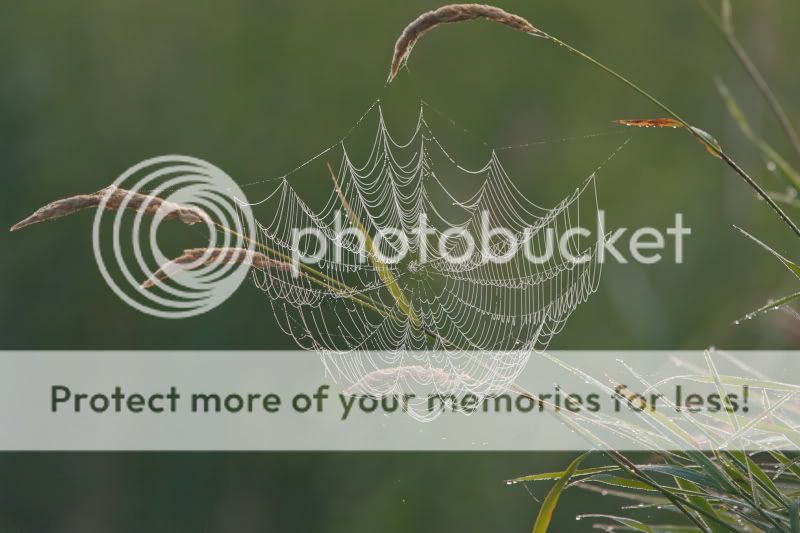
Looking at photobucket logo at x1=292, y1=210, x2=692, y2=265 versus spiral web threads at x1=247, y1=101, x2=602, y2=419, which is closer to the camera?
photobucket logo at x1=292, y1=210, x2=692, y2=265

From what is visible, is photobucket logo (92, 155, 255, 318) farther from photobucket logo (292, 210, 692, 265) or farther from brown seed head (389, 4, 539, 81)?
brown seed head (389, 4, 539, 81)

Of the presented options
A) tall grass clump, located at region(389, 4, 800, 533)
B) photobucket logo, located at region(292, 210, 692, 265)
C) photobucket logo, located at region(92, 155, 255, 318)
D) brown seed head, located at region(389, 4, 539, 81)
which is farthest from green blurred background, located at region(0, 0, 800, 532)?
brown seed head, located at region(389, 4, 539, 81)

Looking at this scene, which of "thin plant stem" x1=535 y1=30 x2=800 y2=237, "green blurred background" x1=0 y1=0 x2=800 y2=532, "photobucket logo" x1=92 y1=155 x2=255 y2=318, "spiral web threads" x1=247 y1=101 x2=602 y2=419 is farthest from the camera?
"green blurred background" x1=0 y1=0 x2=800 y2=532

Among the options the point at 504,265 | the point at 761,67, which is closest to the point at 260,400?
the point at 504,265

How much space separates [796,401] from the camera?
112 cm

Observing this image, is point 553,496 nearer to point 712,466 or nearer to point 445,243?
point 712,466

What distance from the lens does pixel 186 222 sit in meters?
1.01

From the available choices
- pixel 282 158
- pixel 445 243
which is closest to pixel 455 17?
pixel 445 243

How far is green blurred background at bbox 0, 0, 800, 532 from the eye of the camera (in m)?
3.86

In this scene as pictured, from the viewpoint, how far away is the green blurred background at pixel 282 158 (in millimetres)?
3857

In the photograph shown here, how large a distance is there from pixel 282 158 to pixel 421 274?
4.81ft

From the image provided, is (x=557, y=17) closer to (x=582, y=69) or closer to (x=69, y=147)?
(x=582, y=69)

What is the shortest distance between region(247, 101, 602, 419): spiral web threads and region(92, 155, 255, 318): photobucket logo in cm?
9

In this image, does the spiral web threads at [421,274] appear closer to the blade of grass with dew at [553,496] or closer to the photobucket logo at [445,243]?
the photobucket logo at [445,243]
